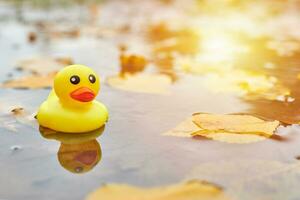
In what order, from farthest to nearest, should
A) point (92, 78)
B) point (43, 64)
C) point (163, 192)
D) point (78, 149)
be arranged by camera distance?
point (43, 64) → point (92, 78) → point (78, 149) → point (163, 192)

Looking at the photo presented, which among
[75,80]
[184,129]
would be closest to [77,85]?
[75,80]

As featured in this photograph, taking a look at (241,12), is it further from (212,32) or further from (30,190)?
(30,190)

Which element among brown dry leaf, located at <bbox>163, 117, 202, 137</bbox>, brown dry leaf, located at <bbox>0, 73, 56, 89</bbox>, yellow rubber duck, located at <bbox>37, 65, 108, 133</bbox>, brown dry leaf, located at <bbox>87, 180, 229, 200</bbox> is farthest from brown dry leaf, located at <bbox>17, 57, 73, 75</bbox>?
brown dry leaf, located at <bbox>87, 180, 229, 200</bbox>

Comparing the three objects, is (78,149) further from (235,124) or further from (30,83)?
(30,83)

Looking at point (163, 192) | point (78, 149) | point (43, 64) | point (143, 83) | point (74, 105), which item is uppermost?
point (43, 64)

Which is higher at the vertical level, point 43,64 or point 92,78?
point 43,64

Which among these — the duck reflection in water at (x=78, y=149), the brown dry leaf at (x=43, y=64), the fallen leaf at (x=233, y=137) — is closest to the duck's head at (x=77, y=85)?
the duck reflection in water at (x=78, y=149)

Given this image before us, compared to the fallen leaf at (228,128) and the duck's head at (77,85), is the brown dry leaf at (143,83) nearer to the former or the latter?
the fallen leaf at (228,128)

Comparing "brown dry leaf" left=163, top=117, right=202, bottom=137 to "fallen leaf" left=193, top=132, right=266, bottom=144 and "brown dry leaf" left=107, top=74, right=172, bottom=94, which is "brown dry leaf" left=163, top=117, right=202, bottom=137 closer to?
"fallen leaf" left=193, top=132, right=266, bottom=144
